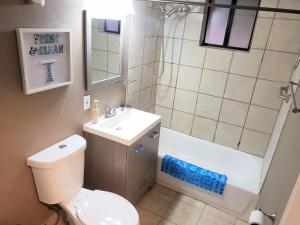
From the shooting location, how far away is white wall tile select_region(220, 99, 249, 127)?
2.43 meters

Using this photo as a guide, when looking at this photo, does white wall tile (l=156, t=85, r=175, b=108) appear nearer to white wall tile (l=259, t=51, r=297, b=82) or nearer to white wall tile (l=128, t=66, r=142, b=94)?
white wall tile (l=128, t=66, r=142, b=94)

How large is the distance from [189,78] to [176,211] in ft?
4.55

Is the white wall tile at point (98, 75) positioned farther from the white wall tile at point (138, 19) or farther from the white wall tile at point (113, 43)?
the white wall tile at point (138, 19)

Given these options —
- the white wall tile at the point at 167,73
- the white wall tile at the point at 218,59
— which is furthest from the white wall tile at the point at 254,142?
the white wall tile at the point at 167,73

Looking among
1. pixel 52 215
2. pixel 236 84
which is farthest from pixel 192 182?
pixel 52 215

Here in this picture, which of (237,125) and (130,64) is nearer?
(130,64)

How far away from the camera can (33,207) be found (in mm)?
1564

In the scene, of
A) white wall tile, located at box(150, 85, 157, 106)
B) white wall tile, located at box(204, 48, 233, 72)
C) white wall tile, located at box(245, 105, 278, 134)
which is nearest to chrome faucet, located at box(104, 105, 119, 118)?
white wall tile, located at box(150, 85, 157, 106)

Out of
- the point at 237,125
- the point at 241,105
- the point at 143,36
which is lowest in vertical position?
the point at 237,125

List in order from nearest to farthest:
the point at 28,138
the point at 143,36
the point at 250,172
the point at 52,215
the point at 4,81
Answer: the point at 4,81 < the point at 28,138 < the point at 52,215 < the point at 143,36 < the point at 250,172

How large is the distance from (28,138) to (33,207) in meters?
0.52

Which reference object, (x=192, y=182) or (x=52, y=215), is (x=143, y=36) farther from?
(x=52, y=215)

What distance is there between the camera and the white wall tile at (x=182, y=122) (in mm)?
2777

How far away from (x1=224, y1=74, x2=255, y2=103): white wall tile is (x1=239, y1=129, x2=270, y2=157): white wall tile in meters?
0.36
